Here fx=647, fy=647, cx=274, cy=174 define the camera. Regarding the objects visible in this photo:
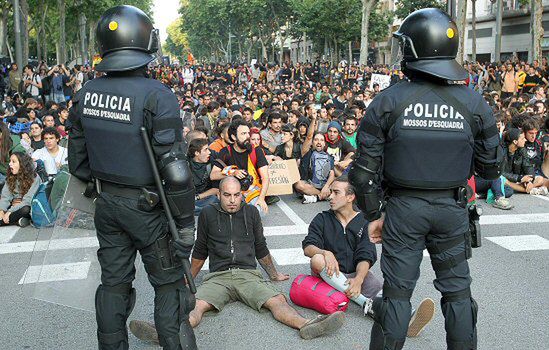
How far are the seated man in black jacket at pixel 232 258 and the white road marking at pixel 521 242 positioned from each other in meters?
3.00

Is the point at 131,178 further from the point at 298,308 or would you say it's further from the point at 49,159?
the point at 49,159

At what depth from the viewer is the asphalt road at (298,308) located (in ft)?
14.8

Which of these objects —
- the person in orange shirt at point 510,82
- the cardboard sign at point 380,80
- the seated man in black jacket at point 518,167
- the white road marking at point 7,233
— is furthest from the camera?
the person in orange shirt at point 510,82

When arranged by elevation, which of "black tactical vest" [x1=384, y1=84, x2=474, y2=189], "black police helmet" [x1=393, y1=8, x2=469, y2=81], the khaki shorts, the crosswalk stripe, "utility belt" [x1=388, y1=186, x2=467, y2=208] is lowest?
the crosswalk stripe

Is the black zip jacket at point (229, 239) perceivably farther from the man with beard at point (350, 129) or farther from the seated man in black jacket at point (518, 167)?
the seated man in black jacket at point (518, 167)

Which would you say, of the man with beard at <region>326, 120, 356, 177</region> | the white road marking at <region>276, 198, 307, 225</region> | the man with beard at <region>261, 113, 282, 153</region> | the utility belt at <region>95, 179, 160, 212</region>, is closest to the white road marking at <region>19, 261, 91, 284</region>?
the utility belt at <region>95, 179, 160, 212</region>

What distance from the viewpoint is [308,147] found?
1070 centimetres

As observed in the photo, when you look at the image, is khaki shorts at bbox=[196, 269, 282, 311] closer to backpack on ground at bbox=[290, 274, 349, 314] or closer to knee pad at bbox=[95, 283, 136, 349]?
backpack on ground at bbox=[290, 274, 349, 314]

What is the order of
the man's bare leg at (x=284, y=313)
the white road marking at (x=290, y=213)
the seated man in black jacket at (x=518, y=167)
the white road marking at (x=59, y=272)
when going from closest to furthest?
the white road marking at (x=59, y=272)
the man's bare leg at (x=284, y=313)
the white road marking at (x=290, y=213)
the seated man in black jacket at (x=518, y=167)

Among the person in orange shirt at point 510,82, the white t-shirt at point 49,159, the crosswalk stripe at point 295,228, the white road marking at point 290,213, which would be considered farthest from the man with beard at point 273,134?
the person in orange shirt at point 510,82

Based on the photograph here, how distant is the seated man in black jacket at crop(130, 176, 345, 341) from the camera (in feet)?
16.4

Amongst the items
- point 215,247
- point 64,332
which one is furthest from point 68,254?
point 215,247

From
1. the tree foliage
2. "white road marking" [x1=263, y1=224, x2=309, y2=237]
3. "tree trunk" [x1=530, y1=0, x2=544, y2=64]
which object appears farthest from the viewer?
the tree foliage

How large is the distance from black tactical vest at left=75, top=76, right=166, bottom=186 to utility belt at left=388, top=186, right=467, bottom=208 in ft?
4.54
